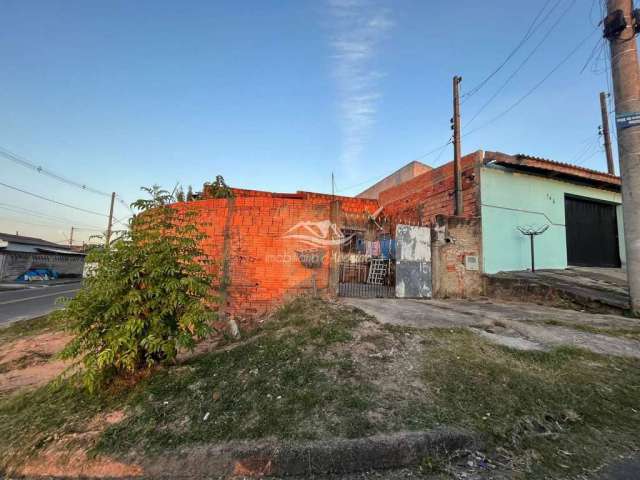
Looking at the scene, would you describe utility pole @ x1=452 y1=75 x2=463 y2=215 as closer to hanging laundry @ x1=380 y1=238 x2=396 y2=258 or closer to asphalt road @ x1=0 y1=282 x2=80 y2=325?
hanging laundry @ x1=380 y1=238 x2=396 y2=258

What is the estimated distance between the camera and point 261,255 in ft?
20.0

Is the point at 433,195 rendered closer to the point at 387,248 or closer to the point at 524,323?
the point at 387,248

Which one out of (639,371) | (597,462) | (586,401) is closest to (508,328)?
(639,371)

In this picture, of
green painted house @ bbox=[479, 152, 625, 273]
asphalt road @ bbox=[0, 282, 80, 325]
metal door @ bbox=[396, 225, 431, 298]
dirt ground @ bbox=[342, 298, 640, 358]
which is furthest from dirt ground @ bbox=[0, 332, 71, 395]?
green painted house @ bbox=[479, 152, 625, 273]

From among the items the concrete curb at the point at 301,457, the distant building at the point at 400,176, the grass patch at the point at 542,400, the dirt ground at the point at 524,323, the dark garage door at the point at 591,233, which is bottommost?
the concrete curb at the point at 301,457

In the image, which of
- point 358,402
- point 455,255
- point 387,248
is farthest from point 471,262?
point 358,402

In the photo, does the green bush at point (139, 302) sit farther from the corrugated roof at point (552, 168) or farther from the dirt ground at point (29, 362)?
the corrugated roof at point (552, 168)

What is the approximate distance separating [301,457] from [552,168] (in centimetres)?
1083

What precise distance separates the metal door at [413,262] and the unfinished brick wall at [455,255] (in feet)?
0.85

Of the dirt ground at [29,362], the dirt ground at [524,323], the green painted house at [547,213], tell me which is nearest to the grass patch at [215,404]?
the dirt ground at [29,362]

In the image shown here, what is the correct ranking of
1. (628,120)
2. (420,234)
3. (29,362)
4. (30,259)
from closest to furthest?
(29,362) < (628,120) < (420,234) < (30,259)

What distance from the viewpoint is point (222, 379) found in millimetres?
3260

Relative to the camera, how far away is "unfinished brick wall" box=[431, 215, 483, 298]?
25.0 ft

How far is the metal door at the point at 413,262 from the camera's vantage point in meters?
7.19
